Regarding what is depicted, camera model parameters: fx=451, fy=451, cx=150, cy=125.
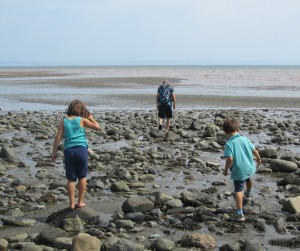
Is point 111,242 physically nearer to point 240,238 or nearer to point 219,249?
point 219,249

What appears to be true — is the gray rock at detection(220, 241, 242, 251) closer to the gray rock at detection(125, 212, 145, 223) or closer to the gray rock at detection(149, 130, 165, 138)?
the gray rock at detection(125, 212, 145, 223)

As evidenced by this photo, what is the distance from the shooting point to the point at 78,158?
7.62 metres

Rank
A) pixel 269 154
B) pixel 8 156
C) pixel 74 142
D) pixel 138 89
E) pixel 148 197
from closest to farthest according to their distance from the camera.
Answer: pixel 74 142 → pixel 148 197 → pixel 8 156 → pixel 269 154 → pixel 138 89

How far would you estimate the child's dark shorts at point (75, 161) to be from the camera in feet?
24.9

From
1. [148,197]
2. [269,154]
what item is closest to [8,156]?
[148,197]

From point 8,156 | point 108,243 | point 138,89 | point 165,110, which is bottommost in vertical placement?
point 138,89

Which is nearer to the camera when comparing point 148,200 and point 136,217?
point 136,217

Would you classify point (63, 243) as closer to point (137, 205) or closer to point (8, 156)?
point (137, 205)

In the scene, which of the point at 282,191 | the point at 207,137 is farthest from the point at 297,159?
the point at 207,137

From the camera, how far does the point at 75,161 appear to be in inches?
301

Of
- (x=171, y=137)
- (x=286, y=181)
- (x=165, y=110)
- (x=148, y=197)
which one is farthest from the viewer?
(x=165, y=110)

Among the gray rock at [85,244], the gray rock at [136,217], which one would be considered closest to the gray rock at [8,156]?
the gray rock at [136,217]

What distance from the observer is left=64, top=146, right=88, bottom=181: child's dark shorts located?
7596mm

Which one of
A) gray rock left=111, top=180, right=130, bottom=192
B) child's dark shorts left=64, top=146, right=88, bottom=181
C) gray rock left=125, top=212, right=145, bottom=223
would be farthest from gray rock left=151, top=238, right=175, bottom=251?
gray rock left=111, top=180, right=130, bottom=192
